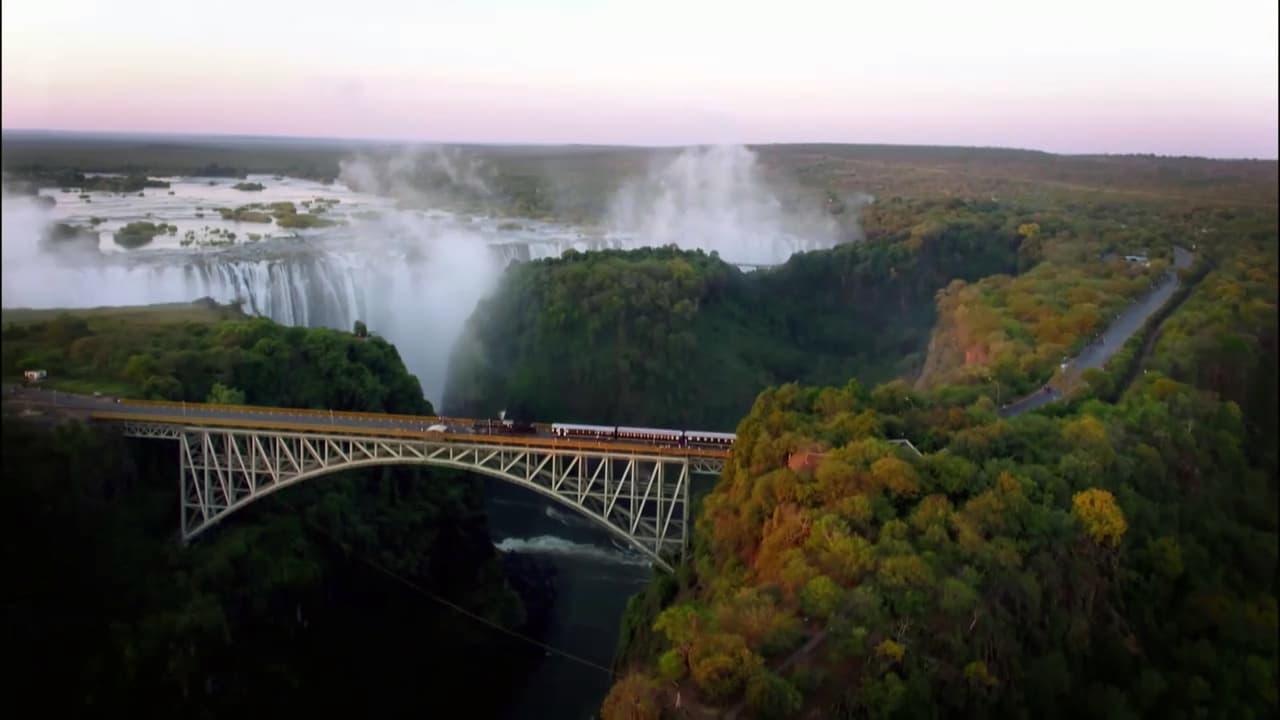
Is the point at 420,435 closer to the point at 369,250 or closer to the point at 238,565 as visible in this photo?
the point at 238,565

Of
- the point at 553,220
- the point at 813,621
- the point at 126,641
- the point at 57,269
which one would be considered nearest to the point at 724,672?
the point at 813,621

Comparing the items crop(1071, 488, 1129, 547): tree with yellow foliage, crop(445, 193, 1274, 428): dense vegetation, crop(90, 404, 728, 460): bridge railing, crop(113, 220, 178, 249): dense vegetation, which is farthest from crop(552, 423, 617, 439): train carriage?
crop(113, 220, 178, 249): dense vegetation

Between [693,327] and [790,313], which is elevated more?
[693,327]

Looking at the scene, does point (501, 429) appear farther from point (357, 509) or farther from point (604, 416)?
point (604, 416)

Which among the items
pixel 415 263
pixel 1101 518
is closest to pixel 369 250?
pixel 415 263

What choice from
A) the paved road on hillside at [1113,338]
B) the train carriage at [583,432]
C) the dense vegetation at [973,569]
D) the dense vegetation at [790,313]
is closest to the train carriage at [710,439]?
the dense vegetation at [973,569]

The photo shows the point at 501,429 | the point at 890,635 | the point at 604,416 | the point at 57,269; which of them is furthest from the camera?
the point at 604,416

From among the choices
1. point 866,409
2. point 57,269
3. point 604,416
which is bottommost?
point 604,416
